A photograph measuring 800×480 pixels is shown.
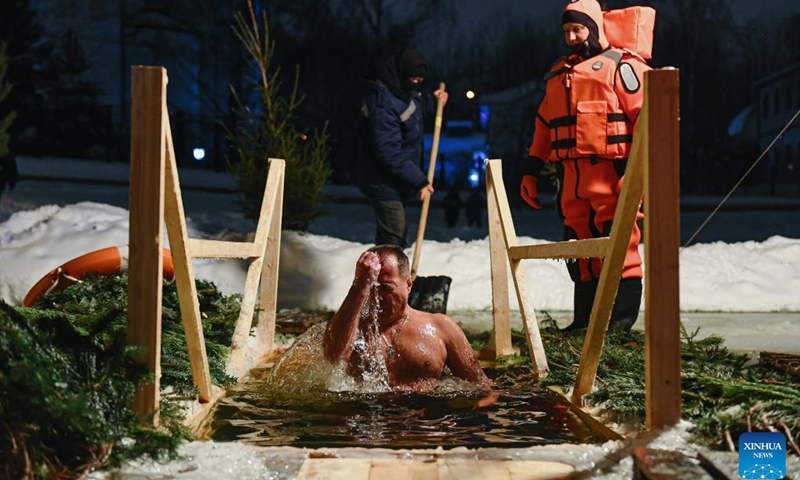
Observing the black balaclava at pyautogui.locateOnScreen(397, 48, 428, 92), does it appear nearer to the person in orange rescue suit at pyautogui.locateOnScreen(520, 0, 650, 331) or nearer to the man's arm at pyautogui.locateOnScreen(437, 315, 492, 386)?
the person in orange rescue suit at pyautogui.locateOnScreen(520, 0, 650, 331)

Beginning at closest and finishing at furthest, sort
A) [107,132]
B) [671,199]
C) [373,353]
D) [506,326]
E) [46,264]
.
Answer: [671,199] → [373,353] → [506,326] → [46,264] → [107,132]

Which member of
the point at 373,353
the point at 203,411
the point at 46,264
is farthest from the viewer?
the point at 46,264

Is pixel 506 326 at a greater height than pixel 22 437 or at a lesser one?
lesser

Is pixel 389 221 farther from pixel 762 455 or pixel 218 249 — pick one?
pixel 762 455

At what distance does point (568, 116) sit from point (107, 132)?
3010 centimetres

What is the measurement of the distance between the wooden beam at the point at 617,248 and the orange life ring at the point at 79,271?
3155mm

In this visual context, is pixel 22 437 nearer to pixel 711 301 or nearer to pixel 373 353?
pixel 373 353

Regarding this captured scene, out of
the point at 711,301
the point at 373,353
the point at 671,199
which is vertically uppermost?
the point at 671,199

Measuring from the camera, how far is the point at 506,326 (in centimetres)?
637

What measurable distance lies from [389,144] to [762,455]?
5483 millimetres

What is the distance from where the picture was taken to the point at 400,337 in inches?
189

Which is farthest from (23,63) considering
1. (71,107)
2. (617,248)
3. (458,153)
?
(617,248)

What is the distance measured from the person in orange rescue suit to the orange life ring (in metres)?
2.76

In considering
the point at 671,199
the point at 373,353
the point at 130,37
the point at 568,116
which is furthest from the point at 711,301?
the point at 130,37
